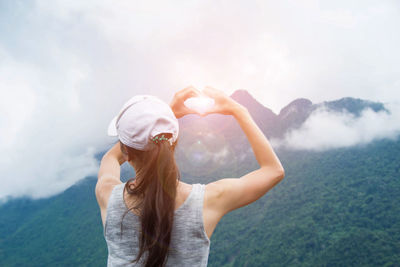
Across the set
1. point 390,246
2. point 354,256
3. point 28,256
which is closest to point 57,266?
point 28,256

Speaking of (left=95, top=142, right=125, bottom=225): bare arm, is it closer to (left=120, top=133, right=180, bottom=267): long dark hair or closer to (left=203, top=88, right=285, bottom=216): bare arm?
(left=120, top=133, right=180, bottom=267): long dark hair

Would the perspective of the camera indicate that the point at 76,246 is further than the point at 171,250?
Yes

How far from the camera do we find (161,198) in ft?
2.85

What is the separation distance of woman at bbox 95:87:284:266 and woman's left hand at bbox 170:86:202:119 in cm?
20

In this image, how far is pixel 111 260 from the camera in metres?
0.99

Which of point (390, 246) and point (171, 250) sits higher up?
point (171, 250)

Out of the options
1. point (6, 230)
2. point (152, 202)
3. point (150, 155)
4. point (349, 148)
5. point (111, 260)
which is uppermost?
point (150, 155)

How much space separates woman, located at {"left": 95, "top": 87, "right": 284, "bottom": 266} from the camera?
2.89ft

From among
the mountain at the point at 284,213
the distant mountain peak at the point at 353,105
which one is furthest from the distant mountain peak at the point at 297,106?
the distant mountain peak at the point at 353,105

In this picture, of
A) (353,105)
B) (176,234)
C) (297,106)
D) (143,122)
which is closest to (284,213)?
(297,106)

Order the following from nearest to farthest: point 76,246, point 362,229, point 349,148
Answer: point 362,229 < point 76,246 < point 349,148

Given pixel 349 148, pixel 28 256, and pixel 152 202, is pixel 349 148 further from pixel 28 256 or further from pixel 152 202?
pixel 28 256

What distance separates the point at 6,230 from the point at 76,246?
47081mm

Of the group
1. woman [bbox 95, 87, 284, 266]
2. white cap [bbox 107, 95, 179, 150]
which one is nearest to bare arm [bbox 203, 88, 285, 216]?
woman [bbox 95, 87, 284, 266]
